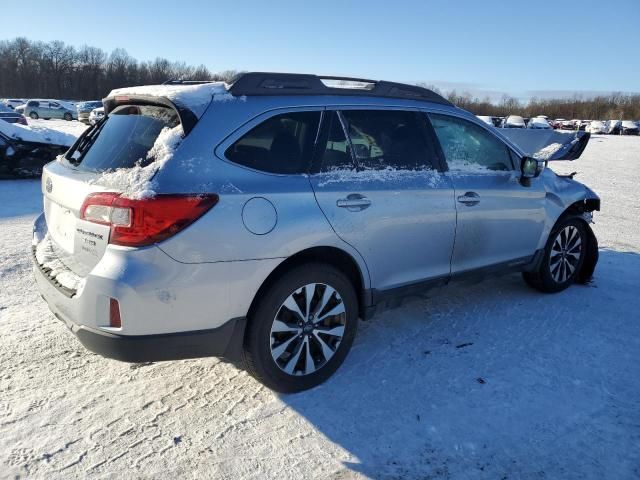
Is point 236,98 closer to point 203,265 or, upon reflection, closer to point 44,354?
point 203,265

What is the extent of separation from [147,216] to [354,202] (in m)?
1.27

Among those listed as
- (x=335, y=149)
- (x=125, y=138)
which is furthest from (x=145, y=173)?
(x=335, y=149)

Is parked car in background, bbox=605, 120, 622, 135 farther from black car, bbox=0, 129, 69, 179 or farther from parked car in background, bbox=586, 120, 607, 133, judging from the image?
black car, bbox=0, 129, 69, 179

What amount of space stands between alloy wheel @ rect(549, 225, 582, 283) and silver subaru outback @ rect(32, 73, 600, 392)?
1.23 metres

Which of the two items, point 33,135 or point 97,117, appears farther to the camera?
point 33,135

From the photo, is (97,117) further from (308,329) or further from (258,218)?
(308,329)

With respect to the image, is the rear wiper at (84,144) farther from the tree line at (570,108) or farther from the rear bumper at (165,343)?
the tree line at (570,108)

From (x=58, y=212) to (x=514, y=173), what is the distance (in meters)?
3.47

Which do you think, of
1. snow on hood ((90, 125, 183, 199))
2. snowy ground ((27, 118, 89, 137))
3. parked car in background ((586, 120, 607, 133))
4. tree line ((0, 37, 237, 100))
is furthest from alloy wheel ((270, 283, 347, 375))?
tree line ((0, 37, 237, 100))

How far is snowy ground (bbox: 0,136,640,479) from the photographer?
8.55 feet

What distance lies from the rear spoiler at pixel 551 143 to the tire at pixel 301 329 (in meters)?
3.36

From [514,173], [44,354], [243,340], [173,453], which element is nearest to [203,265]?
[243,340]

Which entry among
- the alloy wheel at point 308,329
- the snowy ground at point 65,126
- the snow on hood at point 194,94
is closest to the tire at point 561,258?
the alloy wheel at point 308,329

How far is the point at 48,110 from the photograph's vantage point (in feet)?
145
